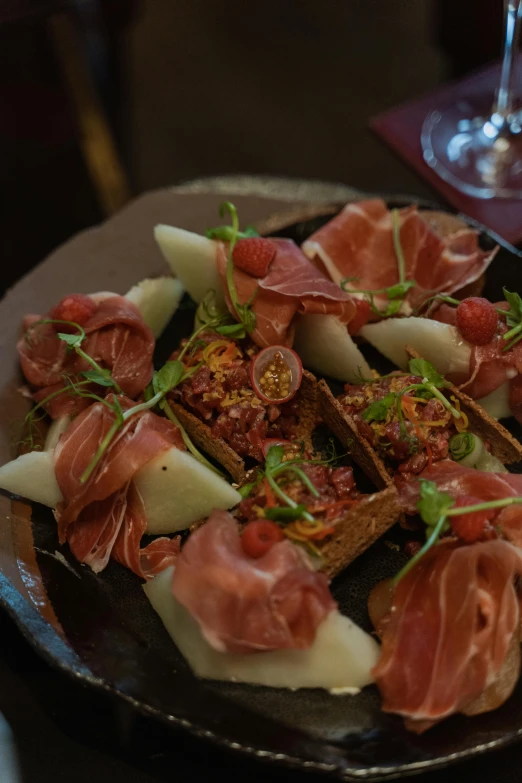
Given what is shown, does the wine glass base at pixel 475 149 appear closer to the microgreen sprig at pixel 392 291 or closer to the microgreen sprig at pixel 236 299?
the microgreen sprig at pixel 392 291

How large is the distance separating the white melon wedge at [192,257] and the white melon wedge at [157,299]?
98 millimetres

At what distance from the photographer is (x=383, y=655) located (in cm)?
199

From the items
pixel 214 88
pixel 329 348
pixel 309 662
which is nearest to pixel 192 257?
pixel 329 348

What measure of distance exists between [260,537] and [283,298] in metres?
0.96

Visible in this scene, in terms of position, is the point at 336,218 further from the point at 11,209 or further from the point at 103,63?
the point at 103,63

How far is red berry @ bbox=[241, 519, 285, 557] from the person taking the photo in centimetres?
202

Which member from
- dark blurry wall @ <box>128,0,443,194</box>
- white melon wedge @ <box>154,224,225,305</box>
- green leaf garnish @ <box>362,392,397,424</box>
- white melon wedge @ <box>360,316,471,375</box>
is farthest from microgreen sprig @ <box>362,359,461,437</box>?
dark blurry wall @ <box>128,0,443,194</box>

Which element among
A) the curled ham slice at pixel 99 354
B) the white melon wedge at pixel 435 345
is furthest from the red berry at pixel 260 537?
the white melon wedge at pixel 435 345

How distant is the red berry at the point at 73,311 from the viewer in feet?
8.71

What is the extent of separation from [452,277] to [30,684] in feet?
6.93

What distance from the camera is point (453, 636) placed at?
193cm

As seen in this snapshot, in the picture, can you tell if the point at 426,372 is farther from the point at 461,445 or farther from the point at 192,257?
the point at 192,257

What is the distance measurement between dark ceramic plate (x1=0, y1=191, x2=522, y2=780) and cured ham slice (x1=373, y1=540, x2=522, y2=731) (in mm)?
78

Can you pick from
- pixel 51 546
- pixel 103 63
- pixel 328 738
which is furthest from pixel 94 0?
pixel 328 738
